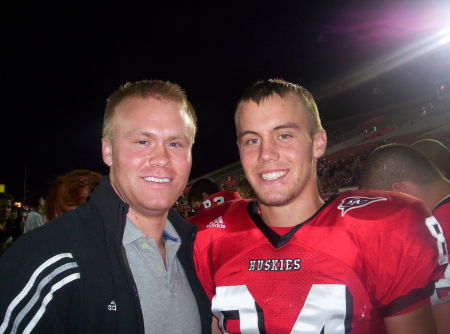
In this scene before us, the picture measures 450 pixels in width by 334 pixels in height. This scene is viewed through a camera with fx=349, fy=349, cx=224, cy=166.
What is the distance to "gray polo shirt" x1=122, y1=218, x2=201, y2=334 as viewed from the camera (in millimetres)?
1693

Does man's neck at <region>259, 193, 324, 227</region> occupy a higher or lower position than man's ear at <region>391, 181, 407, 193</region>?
lower

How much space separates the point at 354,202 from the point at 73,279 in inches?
59.1

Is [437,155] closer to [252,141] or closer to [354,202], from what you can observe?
[354,202]

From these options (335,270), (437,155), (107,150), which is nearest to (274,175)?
(335,270)

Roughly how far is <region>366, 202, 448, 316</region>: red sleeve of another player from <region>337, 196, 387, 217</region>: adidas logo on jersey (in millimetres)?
164

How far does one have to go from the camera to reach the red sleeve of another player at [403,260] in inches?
66.9

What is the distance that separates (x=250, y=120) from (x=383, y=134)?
18.6 m

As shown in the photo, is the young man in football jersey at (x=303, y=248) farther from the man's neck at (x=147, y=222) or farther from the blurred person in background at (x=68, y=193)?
the blurred person in background at (x=68, y=193)

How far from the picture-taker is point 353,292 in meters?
1.72

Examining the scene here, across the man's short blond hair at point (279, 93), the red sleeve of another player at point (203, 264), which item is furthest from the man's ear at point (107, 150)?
the man's short blond hair at point (279, 93)

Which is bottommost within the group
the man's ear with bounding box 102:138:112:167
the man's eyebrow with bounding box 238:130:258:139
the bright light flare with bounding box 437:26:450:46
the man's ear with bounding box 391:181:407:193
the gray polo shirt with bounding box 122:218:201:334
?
the gray polo shirt with bounding box 122:218:201:334

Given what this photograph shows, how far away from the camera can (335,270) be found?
1777mm

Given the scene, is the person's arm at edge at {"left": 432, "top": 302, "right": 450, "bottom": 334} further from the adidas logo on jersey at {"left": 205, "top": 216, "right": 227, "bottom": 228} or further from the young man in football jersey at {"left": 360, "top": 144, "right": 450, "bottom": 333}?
the adidas logo on jersey at {"left": 205, "top": 216, "right": 227, "bottom": 228}

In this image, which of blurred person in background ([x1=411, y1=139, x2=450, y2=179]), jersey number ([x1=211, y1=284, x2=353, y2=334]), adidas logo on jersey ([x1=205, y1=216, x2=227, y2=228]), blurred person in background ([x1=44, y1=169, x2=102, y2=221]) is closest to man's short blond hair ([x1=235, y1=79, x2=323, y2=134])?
adidas logo on jersey ([x1=205, y1=216, x2=227, y2=228])
